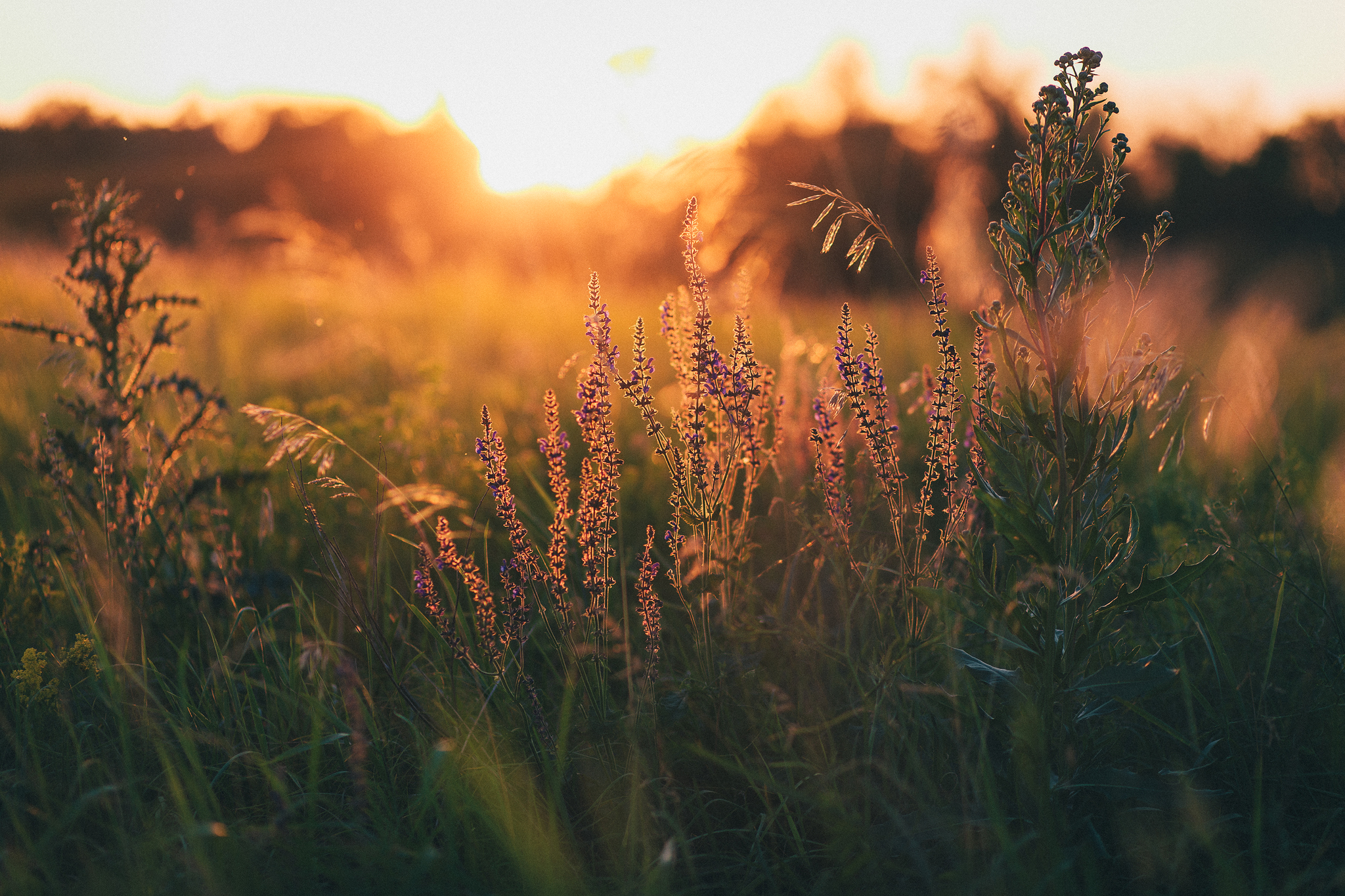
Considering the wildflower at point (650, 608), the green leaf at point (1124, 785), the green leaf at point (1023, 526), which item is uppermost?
the green leaf at point (1023, 526)

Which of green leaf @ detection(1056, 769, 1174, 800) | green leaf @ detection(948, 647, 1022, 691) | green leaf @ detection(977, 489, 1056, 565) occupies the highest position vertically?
green leaf @ detection(977, 489, 1056, 565)

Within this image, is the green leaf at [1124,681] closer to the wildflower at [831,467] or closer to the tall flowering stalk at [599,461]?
the wildflower at [831,467]

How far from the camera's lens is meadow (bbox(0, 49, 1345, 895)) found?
151cm

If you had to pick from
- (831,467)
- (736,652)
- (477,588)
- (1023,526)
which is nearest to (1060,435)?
(1023,526)

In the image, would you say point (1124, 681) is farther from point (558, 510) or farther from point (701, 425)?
point (558, 510)

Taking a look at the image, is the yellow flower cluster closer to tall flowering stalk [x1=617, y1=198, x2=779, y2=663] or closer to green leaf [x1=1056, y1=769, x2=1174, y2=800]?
tall flowering stalk [x1=617, y1=198, x2=779, y2=663]

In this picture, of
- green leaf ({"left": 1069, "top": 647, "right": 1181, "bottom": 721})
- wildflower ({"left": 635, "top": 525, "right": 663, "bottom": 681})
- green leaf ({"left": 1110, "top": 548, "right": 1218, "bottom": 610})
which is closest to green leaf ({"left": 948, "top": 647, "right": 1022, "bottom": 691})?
green leaf ({"left": 1069, "top": 647, "right": 1181, "bottom": 721})

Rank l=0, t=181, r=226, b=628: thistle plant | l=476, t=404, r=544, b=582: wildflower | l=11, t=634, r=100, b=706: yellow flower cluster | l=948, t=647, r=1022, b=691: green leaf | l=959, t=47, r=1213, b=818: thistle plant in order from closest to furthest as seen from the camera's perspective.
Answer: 1. l=959, t=47, r=1213, b=818: thistle plant
2. l=948, t=647, r=1022, b=691: green leaf
3. l=476, t=404, r=544, b=582: wildflower
4. l=11, t=634, r=100, b=706: yellow flower cluster
5. l=0, t=181, r=226, b=628: thistle plant

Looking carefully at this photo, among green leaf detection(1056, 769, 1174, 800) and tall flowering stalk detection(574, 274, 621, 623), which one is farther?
tall flowering stalk detection(574, 274, 621, 623)

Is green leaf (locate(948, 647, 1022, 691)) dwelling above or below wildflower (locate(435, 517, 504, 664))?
below

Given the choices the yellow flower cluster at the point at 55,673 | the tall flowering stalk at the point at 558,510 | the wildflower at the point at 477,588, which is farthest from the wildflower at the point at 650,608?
the yellow flower cluster at the point at 55,673

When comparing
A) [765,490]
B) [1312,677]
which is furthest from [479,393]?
[1312,677]

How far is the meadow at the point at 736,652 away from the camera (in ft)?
4.96

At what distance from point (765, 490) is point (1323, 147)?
16.9 meters
